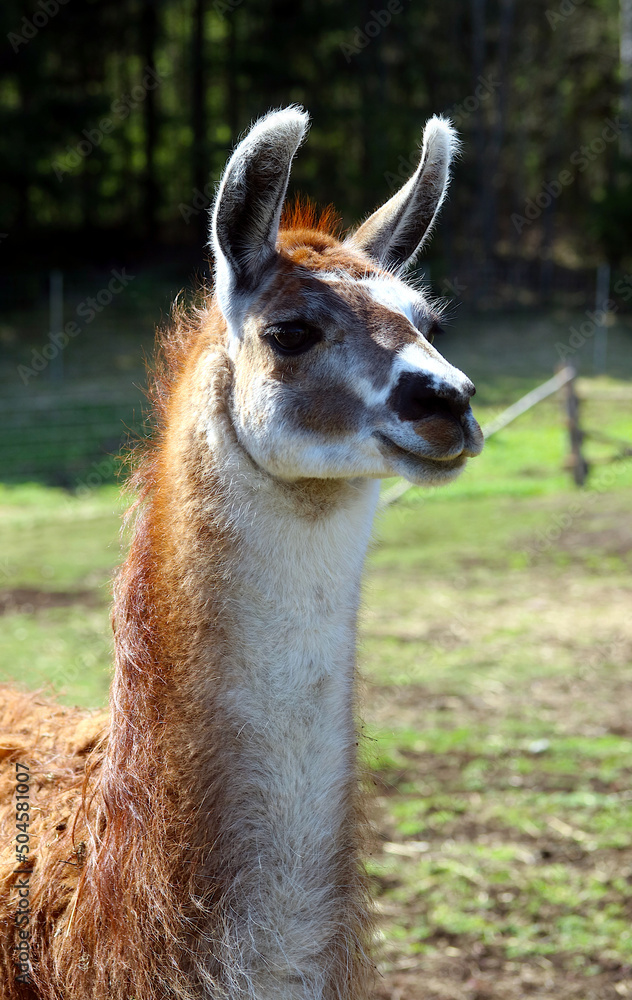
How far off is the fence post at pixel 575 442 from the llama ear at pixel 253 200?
1018cm

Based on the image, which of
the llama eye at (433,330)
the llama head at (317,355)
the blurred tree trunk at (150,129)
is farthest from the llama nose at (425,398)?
the blurred tree trunk at (150,129)

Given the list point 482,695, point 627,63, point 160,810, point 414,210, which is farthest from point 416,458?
point 627,63

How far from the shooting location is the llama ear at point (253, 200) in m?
2.17

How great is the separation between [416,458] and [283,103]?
975 inches

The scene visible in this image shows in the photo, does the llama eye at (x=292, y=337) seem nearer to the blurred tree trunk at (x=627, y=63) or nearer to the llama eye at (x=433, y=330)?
the llama eye at (x=433, y=330)

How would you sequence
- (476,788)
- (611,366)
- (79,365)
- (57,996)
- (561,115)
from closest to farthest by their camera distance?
1. (57,996)
2. (476,788)
3. (79,365)
4. (611,366)
5. (561,115)

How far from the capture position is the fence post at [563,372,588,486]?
470 inches

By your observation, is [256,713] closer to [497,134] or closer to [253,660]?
[253,660]

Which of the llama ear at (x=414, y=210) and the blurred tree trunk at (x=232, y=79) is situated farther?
the blurred tree trunk at (x=232, y=79)

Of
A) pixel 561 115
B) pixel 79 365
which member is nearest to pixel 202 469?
pixel 79 365

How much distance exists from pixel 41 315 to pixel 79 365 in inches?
101

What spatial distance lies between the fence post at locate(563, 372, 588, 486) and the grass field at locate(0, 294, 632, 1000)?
0.74ft

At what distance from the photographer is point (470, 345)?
2278 centimetres

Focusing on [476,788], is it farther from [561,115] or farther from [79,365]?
[561,115]
